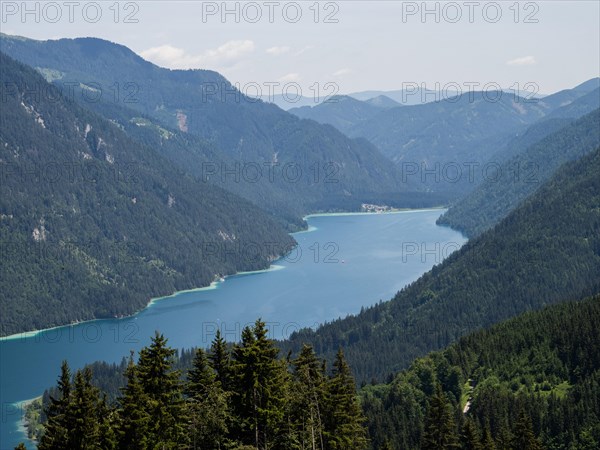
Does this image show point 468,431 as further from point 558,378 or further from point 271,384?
point 558,378

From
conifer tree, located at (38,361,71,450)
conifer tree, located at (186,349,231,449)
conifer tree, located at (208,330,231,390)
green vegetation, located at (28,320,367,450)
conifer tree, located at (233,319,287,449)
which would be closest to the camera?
conifer tree, located at (38,361,71,450)

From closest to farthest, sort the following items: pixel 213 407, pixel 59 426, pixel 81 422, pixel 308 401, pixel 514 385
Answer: pixel 81 422
pixel 59 426
pixel 213 407
pixel 308 401
pixel 514 385

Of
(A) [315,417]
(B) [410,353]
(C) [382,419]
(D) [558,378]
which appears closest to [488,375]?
(D) [558,378]

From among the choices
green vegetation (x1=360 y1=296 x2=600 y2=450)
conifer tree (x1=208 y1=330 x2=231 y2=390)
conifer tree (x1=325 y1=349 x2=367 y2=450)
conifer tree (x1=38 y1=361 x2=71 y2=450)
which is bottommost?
green vegetation (x1=360 y1=296 x2=600 y2=450)

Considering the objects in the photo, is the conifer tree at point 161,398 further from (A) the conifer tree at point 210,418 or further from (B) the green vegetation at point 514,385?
(B) the green vegetation at point 514,385

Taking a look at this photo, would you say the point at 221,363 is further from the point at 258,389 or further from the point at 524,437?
the point at 524,437

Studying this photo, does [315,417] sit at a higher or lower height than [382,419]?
higher

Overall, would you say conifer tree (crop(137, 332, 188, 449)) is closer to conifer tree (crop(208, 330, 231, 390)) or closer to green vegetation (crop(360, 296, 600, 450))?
conifer tree (crop(208, 330, 231, 390))

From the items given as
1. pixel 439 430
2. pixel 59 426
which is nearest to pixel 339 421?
pixel 439 430

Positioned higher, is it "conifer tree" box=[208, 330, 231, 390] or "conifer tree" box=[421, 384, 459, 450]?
"conifer tree" box=[208, 330, 231, 390]

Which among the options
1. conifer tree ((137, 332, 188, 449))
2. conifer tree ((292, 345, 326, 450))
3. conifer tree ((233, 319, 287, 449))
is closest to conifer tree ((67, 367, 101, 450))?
conifer tree ((137, 332, 188, 449))

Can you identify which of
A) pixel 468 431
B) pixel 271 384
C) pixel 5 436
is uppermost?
pixel 271 384
